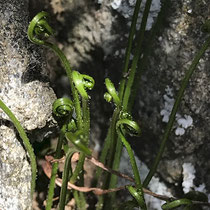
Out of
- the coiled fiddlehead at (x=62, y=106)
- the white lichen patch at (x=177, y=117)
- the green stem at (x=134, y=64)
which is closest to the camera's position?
the coiled fiddlehead at (x=62, y=106)

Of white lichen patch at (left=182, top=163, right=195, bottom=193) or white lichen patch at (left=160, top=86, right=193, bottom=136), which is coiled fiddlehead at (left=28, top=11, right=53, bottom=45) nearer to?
white lichen patch at (left=160, top=86, right=193, bottom=136)

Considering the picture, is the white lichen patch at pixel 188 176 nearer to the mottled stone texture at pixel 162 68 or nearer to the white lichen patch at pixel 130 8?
the mottled stone texture at pixel 162 68

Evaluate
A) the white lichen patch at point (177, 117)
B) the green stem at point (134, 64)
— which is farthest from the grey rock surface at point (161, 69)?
the green stem at point (134, 64)

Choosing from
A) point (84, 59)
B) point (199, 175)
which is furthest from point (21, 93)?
point (199, 175)

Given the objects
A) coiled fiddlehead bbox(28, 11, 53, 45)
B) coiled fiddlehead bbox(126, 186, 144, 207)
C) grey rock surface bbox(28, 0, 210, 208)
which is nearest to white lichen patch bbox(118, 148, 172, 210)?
grey rock surface bbox(28, 0, 210, 208)

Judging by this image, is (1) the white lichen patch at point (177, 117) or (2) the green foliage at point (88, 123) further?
(1) the white lichen patch at point (177, 117)

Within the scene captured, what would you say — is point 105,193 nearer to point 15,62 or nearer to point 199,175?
point 199,175
